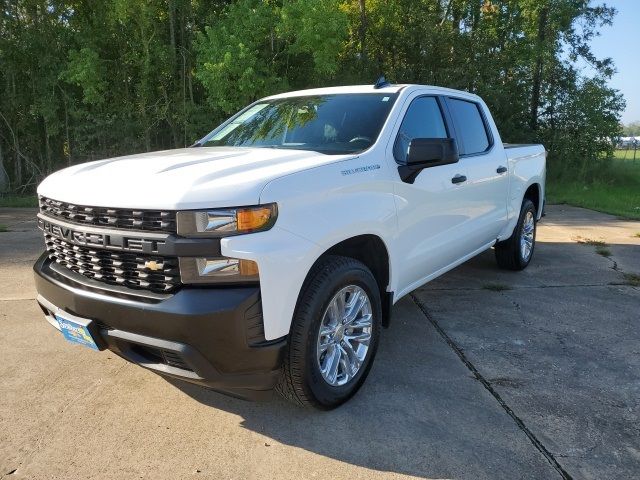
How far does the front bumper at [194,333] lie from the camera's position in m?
2.38

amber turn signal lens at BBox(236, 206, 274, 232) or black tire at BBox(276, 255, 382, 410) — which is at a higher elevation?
amber turn signal lens at BBox(236, 206, 274, 232)

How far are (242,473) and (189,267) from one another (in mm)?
1019

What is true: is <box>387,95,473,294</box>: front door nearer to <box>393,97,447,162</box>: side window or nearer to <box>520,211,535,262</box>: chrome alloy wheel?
<box>393,97,447,162</box>: side window

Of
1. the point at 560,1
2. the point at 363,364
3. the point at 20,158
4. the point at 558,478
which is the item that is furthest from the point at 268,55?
the point at 558,478

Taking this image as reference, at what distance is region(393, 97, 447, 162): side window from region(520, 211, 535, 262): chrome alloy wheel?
2.34 m

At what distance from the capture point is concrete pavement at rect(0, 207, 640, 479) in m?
2.57

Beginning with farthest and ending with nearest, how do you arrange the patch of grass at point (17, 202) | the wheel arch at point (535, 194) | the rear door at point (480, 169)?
1. the patch of grass at point (17, 202)
2. the wheel arch at point (535, 194)
3. the rear door at point (480, 169)

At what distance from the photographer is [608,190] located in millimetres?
15398

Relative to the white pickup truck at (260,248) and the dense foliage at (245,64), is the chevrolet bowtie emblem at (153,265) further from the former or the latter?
the dense foliage at (245,64)

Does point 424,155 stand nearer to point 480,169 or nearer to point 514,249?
point 480,169

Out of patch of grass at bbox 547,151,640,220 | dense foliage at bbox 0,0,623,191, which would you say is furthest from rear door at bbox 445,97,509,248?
dense foliage at bbox 0,0,623,191

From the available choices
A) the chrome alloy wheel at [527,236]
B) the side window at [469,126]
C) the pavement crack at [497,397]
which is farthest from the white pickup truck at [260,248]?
the chrome alloy wheel at [527,236]

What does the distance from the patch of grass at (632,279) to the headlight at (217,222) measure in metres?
4.90

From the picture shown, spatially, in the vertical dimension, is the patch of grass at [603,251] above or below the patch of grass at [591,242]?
above
